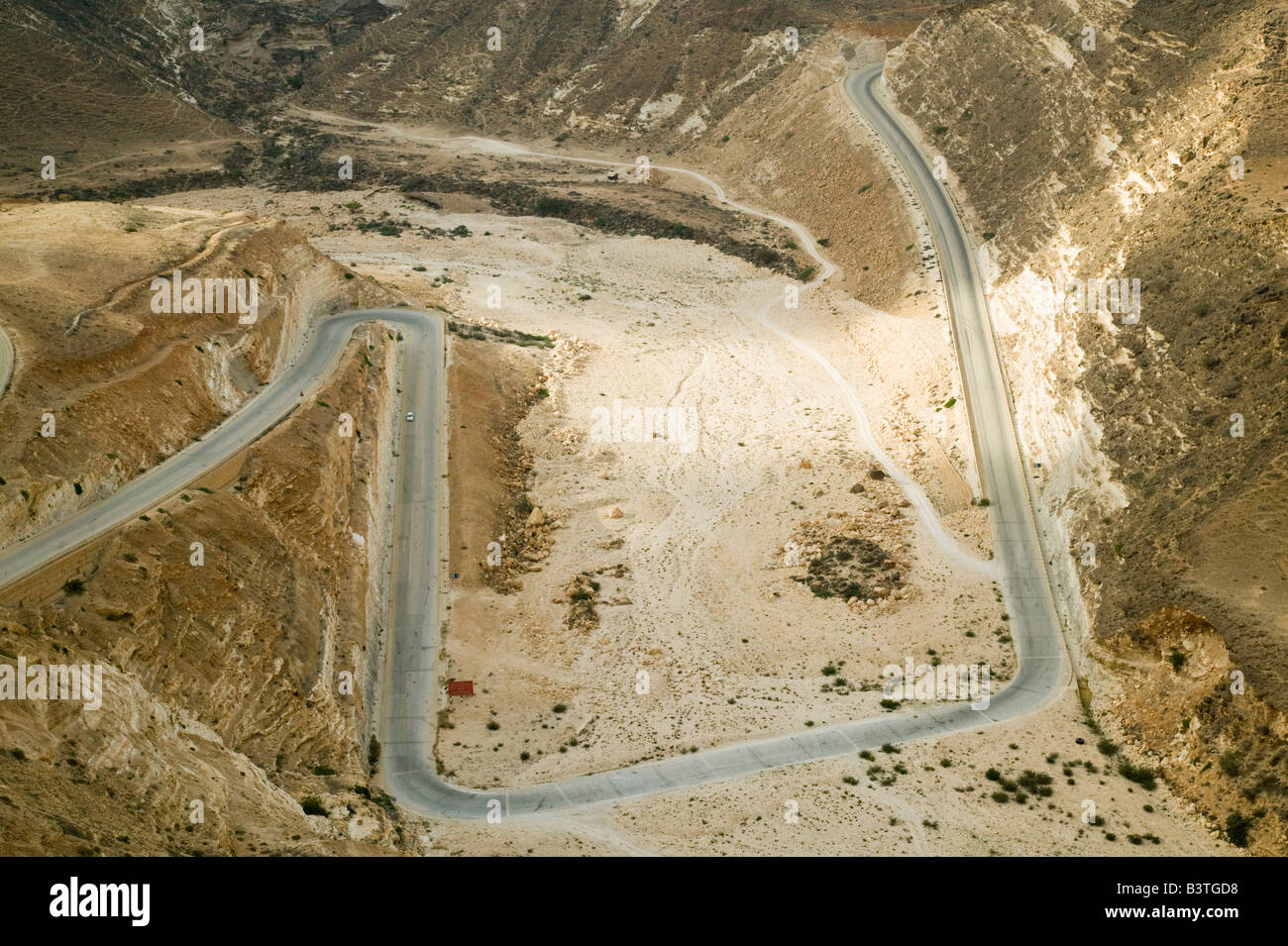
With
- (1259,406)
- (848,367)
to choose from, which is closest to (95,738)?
(1259,406)

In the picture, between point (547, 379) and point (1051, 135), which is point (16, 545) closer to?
point (547, 379)

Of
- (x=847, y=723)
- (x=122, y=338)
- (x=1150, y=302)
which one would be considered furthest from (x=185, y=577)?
(x=1150, y=302)

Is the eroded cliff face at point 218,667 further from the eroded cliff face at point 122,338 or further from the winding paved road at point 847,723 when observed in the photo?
the eroded cliff face at point 122,338

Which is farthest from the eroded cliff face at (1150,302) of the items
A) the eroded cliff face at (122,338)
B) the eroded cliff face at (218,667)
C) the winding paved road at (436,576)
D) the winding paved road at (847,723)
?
the eroded cliff face at (122,338)

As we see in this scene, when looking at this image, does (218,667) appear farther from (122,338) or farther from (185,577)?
(122,338)

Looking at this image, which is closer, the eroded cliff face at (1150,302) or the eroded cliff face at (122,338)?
the eroded cliff face at (122,338)

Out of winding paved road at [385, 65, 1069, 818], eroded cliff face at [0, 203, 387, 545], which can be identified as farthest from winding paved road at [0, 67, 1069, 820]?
eroded cliff face at [0, 203, 387, 545]
